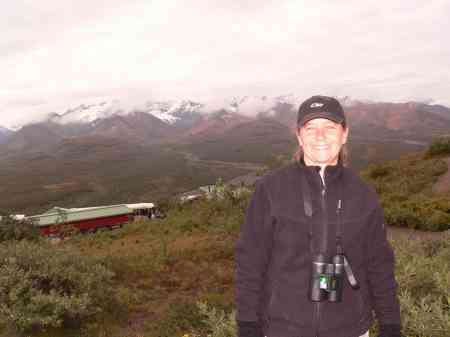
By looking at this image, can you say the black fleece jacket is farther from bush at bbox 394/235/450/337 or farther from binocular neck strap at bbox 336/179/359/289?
bush at bbox 394/235/450/337

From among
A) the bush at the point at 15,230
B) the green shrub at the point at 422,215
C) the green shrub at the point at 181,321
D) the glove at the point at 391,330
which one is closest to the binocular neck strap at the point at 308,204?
the glove at the point at 391,330

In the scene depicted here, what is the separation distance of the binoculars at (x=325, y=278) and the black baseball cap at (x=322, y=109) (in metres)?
0.88

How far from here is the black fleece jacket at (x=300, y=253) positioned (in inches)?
94.3

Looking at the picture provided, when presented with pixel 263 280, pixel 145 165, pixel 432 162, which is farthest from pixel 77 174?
pixel 263 280

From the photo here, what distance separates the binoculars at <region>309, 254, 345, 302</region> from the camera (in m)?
2.33

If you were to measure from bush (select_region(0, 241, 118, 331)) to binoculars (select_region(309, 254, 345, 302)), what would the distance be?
5.21 metres

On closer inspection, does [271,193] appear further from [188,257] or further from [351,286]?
[188,257]

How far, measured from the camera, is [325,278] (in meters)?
2.32

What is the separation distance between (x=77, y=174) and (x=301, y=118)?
608 ft

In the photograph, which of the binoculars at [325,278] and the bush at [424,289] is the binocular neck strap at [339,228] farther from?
the bush at [424,289]

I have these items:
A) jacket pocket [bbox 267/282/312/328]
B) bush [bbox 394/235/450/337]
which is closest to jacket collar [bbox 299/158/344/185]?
jacket pocket [bbox 267/282/312/328]

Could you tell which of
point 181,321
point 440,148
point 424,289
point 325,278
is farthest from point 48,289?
point 440,148

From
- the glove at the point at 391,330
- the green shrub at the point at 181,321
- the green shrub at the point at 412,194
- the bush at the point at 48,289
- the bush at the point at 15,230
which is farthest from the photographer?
the bush at the point at 15,230

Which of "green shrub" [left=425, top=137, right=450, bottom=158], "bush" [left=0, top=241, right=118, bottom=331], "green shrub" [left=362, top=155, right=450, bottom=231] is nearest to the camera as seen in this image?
"bush" [left=0, top=241, right=118, bottom=331]
